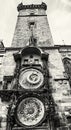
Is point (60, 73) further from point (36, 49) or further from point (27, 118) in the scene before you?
point (27, 118)

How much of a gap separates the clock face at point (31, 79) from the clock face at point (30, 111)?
3.91 feet

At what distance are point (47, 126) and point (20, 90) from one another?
280cm

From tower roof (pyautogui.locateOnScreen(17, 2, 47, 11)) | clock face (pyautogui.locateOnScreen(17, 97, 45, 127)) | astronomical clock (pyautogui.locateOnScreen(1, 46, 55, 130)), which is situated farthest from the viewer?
tower roof (pyautogui.locateOnScreen(17, 2, 47, 11))

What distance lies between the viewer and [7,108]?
1062cm

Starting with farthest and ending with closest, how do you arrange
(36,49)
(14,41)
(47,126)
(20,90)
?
(14,41) → (36,49) → (20,90) → (47,126)

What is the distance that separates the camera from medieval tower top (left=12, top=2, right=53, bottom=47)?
16.4 metres

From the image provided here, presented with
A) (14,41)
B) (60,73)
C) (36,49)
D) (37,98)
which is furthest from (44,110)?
(14,41)

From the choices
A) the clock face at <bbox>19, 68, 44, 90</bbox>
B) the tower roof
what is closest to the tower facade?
the clock face at <bbox>19, 68, 44, 90</bbox>

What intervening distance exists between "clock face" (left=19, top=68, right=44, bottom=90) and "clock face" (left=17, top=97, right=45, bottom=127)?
1.19 meters

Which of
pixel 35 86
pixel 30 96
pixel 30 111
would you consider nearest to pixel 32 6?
pixel 35 86

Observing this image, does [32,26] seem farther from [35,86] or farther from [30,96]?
[30,96]

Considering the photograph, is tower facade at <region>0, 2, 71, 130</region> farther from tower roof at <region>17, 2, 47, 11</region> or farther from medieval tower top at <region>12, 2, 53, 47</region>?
tower roof at <region>17, 2, 47, 11</region>

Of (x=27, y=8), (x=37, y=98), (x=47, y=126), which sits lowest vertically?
(x=47, y=126)

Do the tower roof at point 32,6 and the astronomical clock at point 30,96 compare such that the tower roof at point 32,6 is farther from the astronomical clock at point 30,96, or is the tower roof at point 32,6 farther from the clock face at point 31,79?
the clock face at point 31,79
